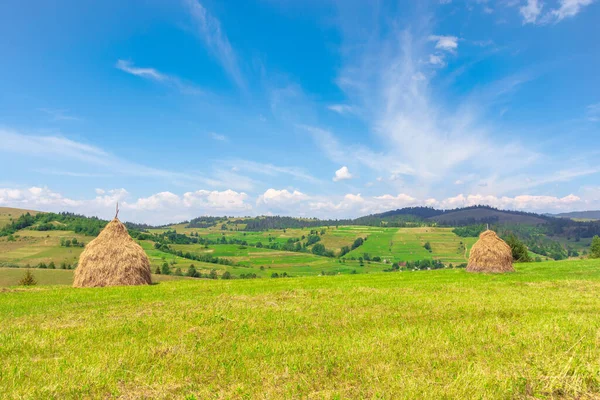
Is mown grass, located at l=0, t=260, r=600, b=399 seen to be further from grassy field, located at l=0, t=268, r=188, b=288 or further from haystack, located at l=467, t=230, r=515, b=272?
grassy field, located at l=0, t=268, r=188, b=288

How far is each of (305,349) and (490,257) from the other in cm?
2967

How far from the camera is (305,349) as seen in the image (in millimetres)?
8281

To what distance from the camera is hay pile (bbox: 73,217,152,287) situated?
26.6m

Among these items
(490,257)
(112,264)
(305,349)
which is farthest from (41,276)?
(305,349)

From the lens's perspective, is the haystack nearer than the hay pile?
No

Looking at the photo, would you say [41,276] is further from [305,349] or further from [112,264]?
[305,349]

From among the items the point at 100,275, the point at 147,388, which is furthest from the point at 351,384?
the point at 100,275

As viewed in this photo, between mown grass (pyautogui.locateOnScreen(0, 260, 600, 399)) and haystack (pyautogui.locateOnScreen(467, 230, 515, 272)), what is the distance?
678 inches

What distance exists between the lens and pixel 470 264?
33594 millimetres

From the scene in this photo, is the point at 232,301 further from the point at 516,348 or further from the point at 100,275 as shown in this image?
the point at 100,275

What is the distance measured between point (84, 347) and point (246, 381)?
5.00m

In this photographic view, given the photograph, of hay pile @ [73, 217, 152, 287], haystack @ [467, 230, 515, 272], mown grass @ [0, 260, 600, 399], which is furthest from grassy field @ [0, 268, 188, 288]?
mown grass @ [0, 260, 600, 399]

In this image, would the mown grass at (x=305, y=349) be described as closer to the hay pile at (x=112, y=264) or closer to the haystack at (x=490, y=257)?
the hay pile at (x=112, y=264)

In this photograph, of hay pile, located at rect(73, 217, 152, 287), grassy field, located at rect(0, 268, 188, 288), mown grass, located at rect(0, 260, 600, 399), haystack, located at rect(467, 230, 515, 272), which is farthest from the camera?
grassy field, located at rect(0, 268, 188, 288)
